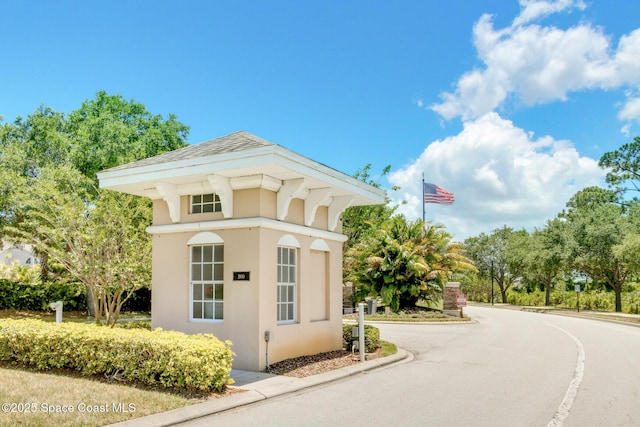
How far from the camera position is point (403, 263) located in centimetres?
2998

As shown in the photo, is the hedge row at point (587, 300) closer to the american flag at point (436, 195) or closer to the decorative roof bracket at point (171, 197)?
the american flag at point (436, 195)

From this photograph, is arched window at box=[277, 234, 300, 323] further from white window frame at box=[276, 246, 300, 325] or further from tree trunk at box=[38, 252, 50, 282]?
tree trunk at box=[38, 252, 50, 282]

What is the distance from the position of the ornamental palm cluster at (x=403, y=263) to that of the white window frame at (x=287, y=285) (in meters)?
16.3

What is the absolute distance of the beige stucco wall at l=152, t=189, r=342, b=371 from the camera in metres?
10.8

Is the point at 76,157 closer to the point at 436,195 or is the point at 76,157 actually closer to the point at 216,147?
the point at 216,147

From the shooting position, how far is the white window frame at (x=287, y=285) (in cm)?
1163

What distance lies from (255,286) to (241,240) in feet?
3.25

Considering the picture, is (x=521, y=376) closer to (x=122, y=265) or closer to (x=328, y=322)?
(x=328, y=322)

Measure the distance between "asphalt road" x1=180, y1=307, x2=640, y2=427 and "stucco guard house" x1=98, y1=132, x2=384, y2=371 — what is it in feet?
6.51

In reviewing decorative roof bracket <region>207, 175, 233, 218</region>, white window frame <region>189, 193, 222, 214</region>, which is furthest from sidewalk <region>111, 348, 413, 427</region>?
white window frame <region>189, 193, 222, 214</region>

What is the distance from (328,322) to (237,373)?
10.9 feet

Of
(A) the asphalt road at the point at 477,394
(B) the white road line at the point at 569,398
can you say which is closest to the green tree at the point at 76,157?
(A) the asphalt road at the point at 477,394

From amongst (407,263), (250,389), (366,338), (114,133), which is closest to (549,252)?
(407,263)

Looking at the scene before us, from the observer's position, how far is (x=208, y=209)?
11.7 m
